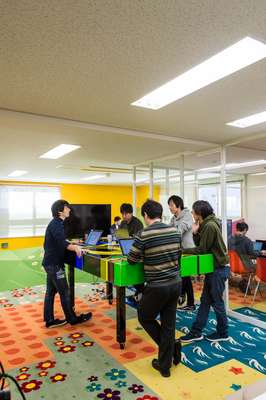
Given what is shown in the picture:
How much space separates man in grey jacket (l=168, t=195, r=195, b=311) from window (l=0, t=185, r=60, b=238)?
792cm

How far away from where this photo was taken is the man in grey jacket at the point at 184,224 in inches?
162

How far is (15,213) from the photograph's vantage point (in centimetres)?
1072

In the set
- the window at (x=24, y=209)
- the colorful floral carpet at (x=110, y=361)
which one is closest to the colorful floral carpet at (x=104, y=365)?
the colorful floral carpet at (x=110, y=361)

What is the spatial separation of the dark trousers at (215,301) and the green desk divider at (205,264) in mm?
66

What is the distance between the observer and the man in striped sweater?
2549 mm

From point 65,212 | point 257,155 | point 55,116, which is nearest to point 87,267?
point 65,212

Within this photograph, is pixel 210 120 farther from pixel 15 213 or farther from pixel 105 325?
pixel 15 213

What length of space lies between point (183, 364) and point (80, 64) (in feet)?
8.97

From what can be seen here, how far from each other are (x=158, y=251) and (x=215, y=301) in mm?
1254

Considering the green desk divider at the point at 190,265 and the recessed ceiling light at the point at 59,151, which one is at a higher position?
the recessed ceiling light at the point at 59,151

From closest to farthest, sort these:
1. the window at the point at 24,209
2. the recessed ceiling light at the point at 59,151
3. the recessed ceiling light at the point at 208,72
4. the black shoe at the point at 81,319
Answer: the recessed ceiling light at the point at 208,72
the black shoe at the point at 81,319
the recessed ceiling light at the point at 59,151
the window at the point at 24,209

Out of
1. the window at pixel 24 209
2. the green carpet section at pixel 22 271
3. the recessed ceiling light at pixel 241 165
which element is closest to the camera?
the green carpet section at pixel 22 271

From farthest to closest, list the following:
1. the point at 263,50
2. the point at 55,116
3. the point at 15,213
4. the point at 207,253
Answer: the point at 15,213 < the point at 207,253 < the point at 55,116 < the point at 263,50

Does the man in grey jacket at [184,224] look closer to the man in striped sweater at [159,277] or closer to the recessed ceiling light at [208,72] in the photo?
the man in striped sweater at [159,277]
